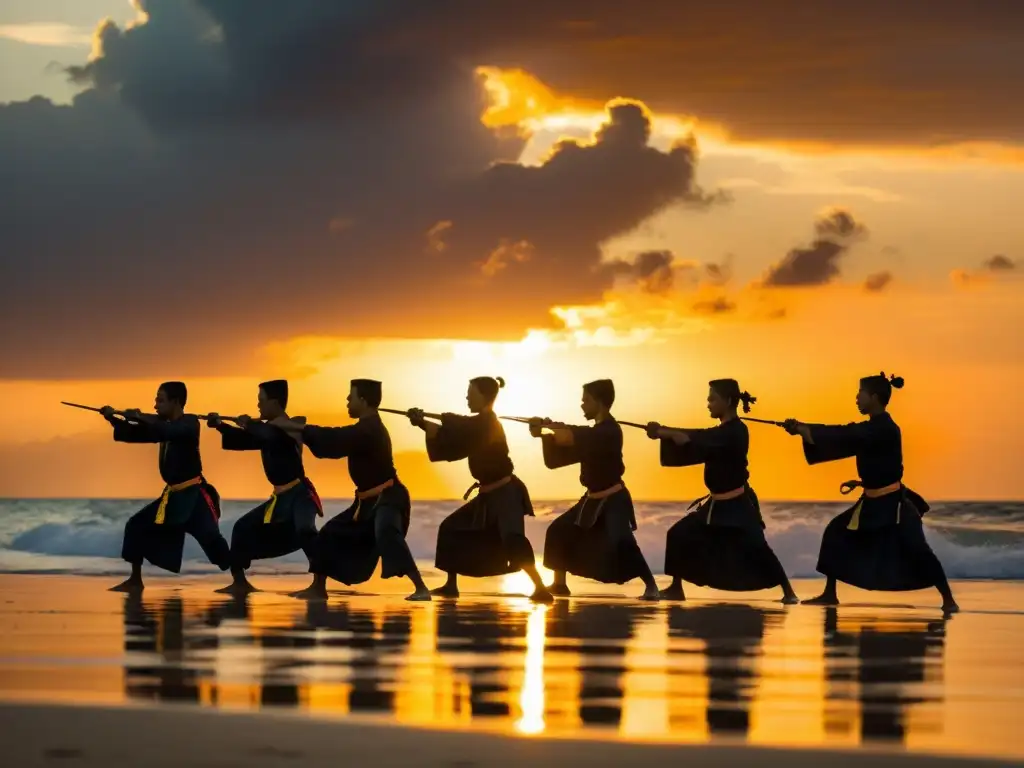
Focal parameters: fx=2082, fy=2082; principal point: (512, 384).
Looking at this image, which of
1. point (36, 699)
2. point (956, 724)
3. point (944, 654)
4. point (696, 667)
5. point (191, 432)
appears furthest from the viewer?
point (191, 432)

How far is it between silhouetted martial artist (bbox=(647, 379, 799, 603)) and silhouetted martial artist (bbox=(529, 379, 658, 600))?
1.17ft

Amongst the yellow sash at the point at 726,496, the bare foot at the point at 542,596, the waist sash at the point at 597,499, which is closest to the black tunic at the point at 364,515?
the bare foot at the point at 542,596

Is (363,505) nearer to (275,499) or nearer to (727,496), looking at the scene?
(275,499)

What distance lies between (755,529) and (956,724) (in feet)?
26.3

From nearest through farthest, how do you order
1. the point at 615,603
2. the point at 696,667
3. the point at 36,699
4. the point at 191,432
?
the point at 36,699 < the point at 696,667 < the point at 615,603 < the point at 191,432

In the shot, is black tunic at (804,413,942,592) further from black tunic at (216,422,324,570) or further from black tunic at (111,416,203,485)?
black tunic at (111,416,203,485)

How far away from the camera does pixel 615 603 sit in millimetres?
A: 15469

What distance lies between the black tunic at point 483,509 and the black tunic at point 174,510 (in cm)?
189

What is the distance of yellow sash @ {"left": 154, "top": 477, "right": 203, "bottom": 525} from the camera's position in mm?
16656

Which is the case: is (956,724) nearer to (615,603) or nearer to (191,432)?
(615,603)

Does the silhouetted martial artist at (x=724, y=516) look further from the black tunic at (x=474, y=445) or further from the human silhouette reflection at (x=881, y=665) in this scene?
the human silhouette reflection at (x=881, y=665)

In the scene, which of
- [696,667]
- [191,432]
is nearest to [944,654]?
[696,667]

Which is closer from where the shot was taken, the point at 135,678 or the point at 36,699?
the point at 36,699

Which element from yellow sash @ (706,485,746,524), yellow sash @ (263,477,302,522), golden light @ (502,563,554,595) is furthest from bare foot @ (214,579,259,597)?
yellow sash @ (706,485,746,524)
